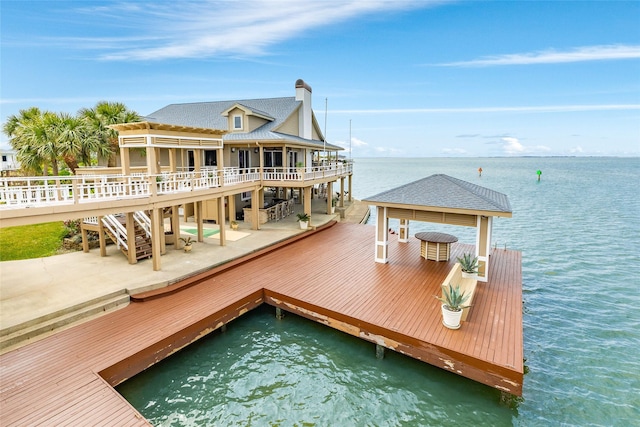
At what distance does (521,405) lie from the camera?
657cm

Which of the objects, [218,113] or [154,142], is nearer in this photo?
[154,142]

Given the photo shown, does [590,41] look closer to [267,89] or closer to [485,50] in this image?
[485,50]

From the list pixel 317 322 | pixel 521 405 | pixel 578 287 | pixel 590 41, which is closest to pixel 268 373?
pixel 317 322

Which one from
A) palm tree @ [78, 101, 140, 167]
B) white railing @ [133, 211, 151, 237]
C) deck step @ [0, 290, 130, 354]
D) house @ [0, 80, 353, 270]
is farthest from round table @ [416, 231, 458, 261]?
palm tree @ [78, 101, 140, 167]

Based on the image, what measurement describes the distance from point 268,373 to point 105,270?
6996 mm

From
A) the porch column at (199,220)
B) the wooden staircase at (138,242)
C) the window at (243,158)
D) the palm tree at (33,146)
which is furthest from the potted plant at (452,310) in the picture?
the palm tree at (33,146)

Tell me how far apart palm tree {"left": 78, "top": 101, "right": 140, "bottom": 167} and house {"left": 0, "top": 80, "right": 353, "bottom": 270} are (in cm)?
143

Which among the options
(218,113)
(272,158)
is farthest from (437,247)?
(218,113)

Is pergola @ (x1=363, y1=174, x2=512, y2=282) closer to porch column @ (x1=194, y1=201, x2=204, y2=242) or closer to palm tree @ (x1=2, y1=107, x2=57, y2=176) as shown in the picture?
porch column @ (x1=194, y1=201, x2=204, y2=242)

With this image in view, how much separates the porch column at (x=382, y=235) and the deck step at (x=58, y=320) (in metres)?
8.27

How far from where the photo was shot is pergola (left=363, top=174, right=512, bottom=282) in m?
10.1

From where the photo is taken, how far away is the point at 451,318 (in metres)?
7.54

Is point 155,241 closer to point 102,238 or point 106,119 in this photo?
point 102,238

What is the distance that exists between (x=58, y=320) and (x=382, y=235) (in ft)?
31.9
